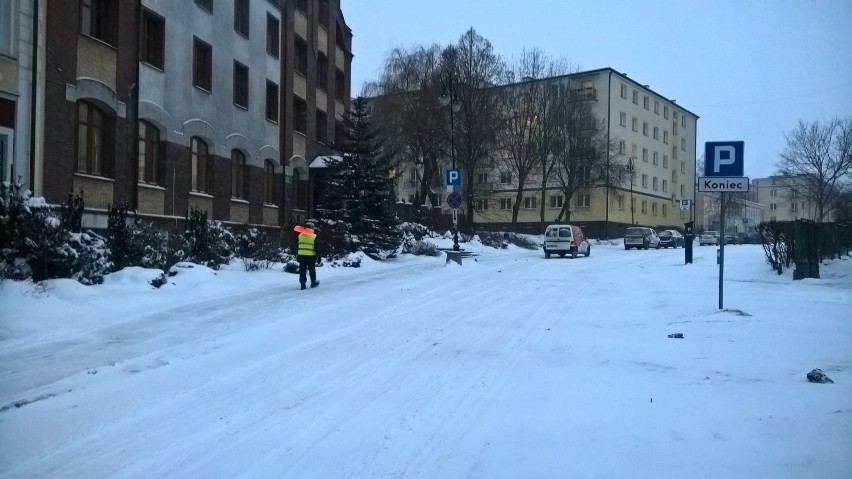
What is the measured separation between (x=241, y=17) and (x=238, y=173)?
21.3 feet

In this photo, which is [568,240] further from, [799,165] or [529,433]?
[529,433]

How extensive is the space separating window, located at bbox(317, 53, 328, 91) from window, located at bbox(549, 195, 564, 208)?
35.7m

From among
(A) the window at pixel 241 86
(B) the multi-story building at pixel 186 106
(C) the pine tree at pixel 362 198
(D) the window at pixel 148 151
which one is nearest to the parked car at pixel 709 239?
(B) the multi-story building at pixel 186 106

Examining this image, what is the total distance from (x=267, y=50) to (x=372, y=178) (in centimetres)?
887

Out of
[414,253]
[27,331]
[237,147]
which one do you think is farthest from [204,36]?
[27,331]

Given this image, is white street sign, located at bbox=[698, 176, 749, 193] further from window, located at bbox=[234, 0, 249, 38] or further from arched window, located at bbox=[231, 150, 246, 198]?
window, located at bbox=[234, 0, 249, 38]

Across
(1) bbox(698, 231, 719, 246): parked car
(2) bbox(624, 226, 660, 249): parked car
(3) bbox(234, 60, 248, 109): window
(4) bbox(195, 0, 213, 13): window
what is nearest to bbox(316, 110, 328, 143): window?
(3) bbox(234, 60, 248, 109): window

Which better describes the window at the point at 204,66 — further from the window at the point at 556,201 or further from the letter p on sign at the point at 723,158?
the window at the point at 556,201

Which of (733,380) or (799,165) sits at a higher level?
(799,165)

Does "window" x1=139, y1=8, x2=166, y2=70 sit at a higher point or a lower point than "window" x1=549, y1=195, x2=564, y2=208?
higher

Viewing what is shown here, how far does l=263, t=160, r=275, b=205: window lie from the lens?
99.9 ft

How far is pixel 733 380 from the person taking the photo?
7148 mm

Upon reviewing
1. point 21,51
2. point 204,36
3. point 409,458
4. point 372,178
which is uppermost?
point 204,36

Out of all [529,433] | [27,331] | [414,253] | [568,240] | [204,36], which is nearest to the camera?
[529,433]
